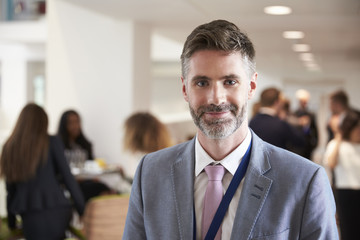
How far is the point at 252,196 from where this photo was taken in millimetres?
1326

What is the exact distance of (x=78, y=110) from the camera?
6.34 metres

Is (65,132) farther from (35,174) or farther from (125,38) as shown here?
(35,174)

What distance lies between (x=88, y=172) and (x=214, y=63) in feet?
13.1

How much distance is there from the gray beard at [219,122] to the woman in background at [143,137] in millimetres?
2679

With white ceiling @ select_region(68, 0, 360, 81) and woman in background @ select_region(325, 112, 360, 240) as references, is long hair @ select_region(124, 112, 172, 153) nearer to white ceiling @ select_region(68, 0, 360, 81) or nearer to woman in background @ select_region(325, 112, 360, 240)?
white ceiling @ select_region(68, 0, 360, 81)

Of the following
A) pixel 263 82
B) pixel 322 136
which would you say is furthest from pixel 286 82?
pixel 322 136

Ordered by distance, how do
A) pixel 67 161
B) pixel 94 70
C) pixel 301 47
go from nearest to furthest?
pixel 67 161
pixel 94 70
pixel 301 47

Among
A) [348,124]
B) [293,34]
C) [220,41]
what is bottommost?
[348,124]

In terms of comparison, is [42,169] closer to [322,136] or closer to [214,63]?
[214,63]

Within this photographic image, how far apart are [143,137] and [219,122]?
2787 mm

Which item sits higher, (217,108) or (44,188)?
(217,108)

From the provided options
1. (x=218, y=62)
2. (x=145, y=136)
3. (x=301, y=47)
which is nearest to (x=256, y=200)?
(x=218, y=62)

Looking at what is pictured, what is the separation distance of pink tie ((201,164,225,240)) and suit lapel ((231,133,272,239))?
66 millimetres

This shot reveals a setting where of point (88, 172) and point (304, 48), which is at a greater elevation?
point (304, 48)
